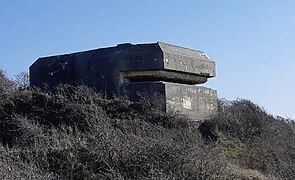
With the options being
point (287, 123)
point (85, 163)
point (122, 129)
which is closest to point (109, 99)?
point (122, 129)

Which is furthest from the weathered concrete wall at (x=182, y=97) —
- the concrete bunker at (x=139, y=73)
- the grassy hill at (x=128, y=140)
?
the grassy hill at (x=128, y=140)

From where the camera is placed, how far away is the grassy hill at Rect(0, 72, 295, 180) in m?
7.73

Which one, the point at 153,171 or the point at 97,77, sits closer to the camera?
the point at 153,171

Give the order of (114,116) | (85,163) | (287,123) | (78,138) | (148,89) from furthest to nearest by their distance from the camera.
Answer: (287,123), (148,89), (114,116), (78,138), (85,163)

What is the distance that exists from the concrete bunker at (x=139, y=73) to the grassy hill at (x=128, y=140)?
35 centimetres

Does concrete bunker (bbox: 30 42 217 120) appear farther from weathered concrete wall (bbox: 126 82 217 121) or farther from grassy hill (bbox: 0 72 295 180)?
grassy hill (bbox: 0 72 295 180)

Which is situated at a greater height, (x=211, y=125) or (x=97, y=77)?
(x=97, y=77)

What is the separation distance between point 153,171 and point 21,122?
2821 millimetres

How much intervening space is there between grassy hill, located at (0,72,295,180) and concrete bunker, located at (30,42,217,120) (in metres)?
0.35

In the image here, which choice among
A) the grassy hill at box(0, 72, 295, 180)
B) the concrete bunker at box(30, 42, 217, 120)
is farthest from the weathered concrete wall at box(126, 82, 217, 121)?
the grassy hill at box(0, 72, 295, 180)

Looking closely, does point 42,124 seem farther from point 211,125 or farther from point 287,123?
point 287,123

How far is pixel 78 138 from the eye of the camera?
8.52m

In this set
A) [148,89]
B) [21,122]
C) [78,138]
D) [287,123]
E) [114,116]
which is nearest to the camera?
[78,138]

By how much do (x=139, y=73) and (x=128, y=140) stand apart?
3.03m
